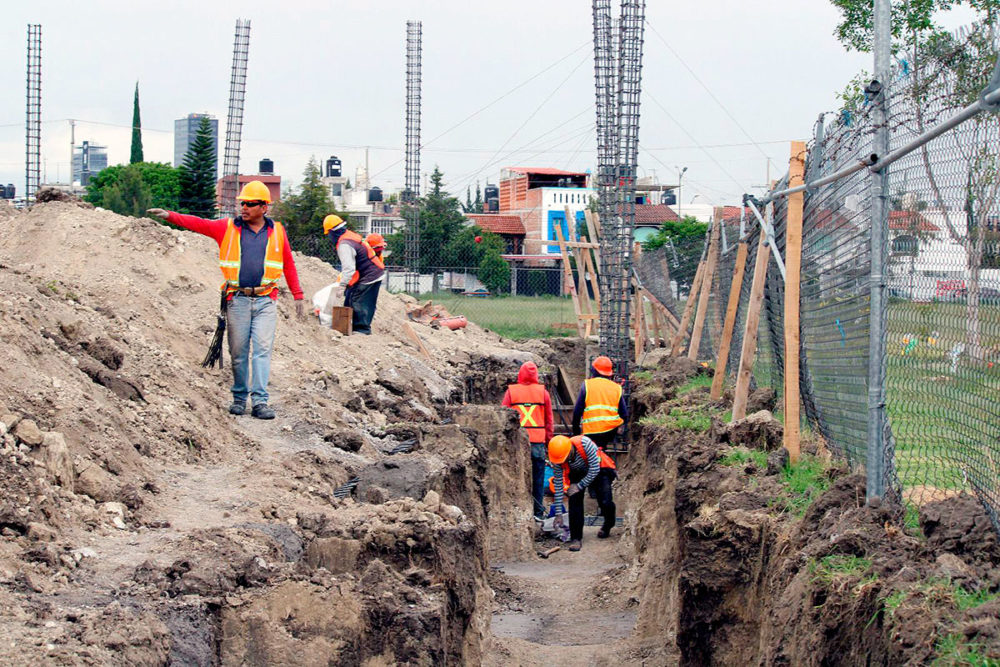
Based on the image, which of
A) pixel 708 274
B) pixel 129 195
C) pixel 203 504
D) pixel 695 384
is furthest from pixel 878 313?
pixel 129 195

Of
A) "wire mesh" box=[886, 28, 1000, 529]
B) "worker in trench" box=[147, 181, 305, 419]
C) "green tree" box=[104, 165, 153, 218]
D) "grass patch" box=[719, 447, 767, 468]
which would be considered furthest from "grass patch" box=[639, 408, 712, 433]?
"green tree" box=[104, 165, 153, 218]

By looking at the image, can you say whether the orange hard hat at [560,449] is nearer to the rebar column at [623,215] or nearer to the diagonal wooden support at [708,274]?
the diagonal wooden support at [708,274]

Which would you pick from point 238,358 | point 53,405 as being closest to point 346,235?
point 238,358

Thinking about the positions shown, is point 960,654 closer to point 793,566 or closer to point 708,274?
point 793,566

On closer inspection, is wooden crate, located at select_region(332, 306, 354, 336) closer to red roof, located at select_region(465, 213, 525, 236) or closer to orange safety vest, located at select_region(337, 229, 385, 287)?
orange safety vest, located at select_region(337, 229, 385, 287)

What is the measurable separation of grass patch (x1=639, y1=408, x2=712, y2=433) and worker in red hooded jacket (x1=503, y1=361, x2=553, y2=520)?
153 cm

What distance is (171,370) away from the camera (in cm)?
898

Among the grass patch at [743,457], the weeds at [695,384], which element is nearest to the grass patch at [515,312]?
the weeds at [695,384]

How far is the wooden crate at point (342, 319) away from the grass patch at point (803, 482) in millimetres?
8794

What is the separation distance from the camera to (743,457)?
822 cm

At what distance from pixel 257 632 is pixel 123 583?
1.95 feet

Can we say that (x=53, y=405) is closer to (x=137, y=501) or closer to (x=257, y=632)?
(x=137, y=501)

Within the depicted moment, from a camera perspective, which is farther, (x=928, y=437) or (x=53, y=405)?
(x=53, y=405)

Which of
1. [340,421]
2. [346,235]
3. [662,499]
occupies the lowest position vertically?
[662,499]
